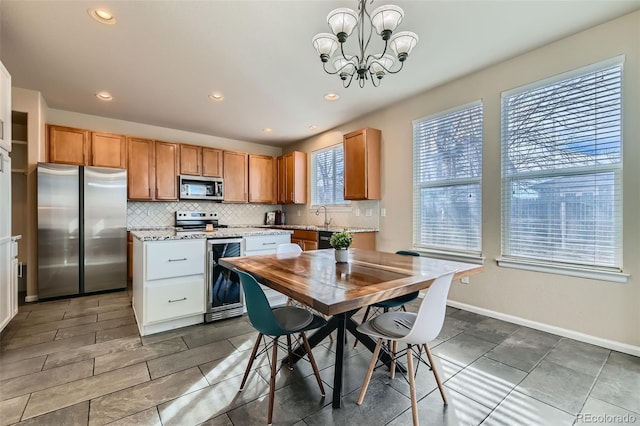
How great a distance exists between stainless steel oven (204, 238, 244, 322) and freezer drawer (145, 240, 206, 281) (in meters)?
0.10

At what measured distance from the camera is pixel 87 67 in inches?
116

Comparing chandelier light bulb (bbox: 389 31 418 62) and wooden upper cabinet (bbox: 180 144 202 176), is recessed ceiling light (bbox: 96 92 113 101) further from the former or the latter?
chandelier light bulb (bbox: 389 31 418 62)

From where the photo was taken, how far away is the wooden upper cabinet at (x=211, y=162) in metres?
5.11

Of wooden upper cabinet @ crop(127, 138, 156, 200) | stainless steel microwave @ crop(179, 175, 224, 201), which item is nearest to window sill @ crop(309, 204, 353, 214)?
stainless steel microwave @ crop(179, 175, 224, 201)

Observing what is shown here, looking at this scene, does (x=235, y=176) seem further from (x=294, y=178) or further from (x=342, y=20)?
(x=342, y=20)

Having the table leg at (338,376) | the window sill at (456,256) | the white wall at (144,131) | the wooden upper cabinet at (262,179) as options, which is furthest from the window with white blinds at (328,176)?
the table leg at (338,376)

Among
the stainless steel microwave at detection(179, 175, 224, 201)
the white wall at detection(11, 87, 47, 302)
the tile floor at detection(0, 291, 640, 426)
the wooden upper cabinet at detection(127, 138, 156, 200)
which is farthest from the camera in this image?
the stainless steel microwave at detection(179, 175, 224, 201)

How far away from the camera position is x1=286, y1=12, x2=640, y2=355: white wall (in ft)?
7.23

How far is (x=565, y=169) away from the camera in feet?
8.24

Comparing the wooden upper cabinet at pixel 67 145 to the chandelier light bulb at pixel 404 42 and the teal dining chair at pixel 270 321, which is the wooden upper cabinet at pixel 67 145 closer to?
the teal dining chair at pixel 270 321

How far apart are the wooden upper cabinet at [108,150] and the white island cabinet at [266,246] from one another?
9.10ft

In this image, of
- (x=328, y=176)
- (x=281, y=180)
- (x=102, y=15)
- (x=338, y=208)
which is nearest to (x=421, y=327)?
(x=102, y=15)

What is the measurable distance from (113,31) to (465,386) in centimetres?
375

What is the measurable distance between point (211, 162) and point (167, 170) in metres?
0.75
